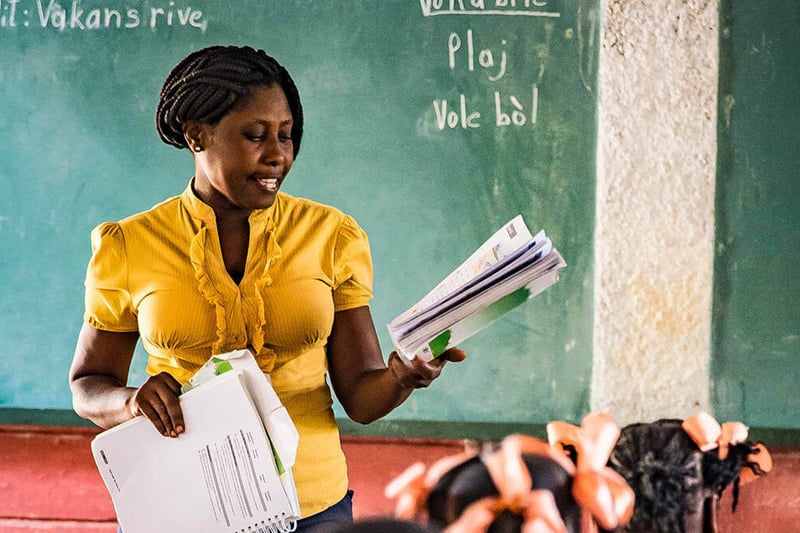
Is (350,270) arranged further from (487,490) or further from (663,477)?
(487,490)

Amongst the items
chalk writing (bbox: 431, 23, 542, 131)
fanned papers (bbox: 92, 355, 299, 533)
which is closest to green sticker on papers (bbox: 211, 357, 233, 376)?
fanned papers (bbox: 92, 355, 299, 533)

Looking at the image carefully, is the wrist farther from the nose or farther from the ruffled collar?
the nose

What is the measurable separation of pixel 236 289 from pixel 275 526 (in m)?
0.41

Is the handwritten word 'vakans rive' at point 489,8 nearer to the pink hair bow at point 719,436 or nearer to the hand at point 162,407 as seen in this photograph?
the hand at point 162,407

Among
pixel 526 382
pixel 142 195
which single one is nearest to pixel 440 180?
pixel 526 382

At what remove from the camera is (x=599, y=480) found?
0.76 metres

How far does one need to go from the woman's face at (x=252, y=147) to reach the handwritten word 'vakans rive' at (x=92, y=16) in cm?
117

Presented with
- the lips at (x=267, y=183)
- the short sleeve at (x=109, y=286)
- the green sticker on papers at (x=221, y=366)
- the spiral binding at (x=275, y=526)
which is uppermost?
the lips at (x=267, y=183)

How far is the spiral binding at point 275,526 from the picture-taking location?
4.66 feet

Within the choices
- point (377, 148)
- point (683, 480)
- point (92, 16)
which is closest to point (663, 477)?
point (683, 480)

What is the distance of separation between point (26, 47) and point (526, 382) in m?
1.77

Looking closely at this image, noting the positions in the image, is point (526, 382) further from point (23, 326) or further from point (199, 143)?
point (23, 326)

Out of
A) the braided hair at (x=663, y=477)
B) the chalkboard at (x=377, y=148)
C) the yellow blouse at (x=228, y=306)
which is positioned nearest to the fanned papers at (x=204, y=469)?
the yellow blouse at (x=228, y=306)

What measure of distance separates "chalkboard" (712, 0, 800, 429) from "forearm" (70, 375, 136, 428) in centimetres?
165
